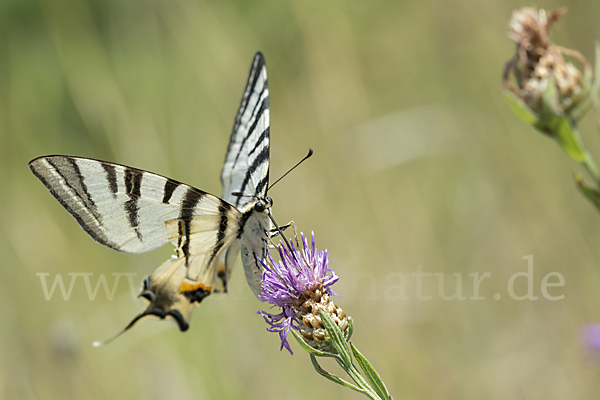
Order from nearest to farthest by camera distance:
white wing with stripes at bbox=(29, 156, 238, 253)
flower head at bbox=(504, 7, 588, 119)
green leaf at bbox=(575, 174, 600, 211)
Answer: green leaf at bbox=(575, 174, 600, 211)
flower head at bbox=(504, 7, 588, 119)
white wing with stripes at bbox=(29, 156, 238, 253)

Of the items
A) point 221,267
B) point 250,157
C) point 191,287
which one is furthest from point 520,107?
point 191,287

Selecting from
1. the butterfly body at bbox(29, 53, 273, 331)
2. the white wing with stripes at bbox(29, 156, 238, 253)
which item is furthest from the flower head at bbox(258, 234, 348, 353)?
the white wing with stripes at bbox(29, 156, 238, 253)

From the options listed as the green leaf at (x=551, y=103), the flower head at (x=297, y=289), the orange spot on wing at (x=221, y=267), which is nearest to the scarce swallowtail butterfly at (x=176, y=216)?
the orange spot on wing at (x=221, y=267)

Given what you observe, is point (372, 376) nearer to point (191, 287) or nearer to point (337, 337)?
point (337, 337)

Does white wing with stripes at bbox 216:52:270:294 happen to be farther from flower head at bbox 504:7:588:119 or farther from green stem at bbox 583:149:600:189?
green stem at bbox 583:149:600:189

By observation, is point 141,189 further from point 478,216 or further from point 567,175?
point 567,175

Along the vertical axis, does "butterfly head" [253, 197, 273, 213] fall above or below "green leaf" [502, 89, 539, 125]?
below
